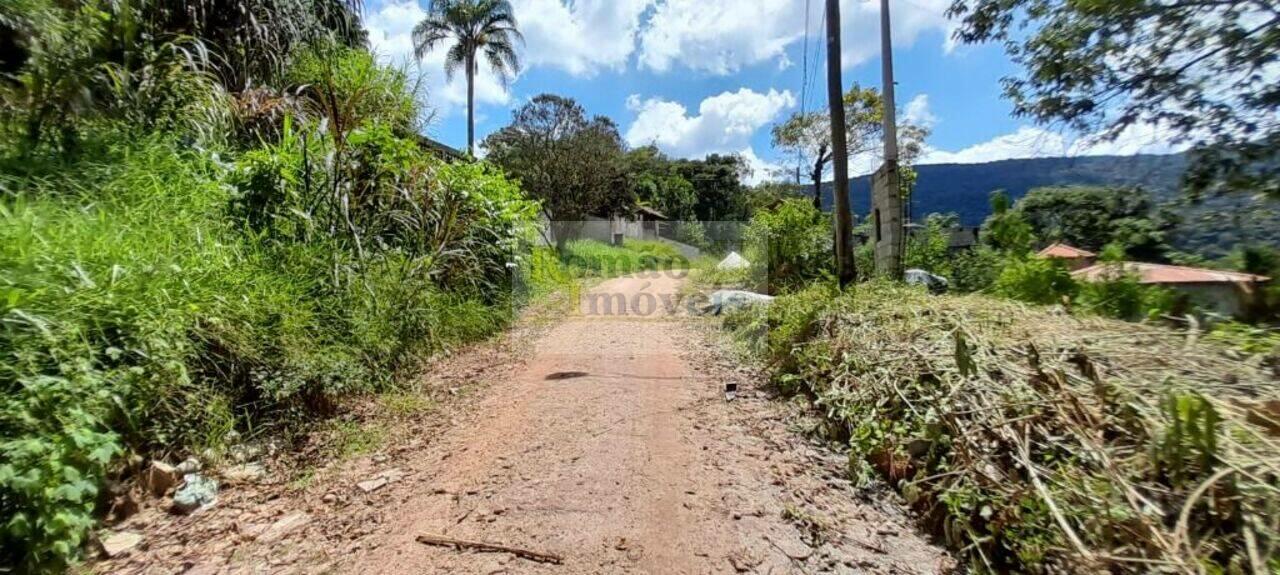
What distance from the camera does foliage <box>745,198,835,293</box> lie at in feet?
34.3

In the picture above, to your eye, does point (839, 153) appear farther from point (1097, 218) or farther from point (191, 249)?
point (191, 249)

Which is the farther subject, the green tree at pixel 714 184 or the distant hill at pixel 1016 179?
the green tree at pixel 714 184

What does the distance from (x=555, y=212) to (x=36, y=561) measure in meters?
22.1

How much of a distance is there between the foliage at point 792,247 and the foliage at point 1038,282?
13.2 ft

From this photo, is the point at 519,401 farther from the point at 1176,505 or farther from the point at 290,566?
the point at 1176,505

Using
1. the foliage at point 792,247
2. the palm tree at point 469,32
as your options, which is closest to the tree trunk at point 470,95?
the palm tree at point 469,32

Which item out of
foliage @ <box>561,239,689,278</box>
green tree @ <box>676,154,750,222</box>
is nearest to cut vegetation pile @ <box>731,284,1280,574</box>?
foliage @ <box>561,239,689,278</box>

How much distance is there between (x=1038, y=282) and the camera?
555cm

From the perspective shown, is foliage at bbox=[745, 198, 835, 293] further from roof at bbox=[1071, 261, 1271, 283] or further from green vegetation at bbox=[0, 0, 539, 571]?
green vegetation at bbox=[0, 0, 539, 571]

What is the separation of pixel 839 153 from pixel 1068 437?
224 inches

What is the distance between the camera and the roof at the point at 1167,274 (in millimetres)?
4995

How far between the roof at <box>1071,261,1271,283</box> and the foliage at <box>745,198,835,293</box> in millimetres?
4438

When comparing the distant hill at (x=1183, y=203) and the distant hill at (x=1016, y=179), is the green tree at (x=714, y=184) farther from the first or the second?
the distant hill at (x=1183, y=203)

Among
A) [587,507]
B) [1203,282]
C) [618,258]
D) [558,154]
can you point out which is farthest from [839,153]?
[558,154]
